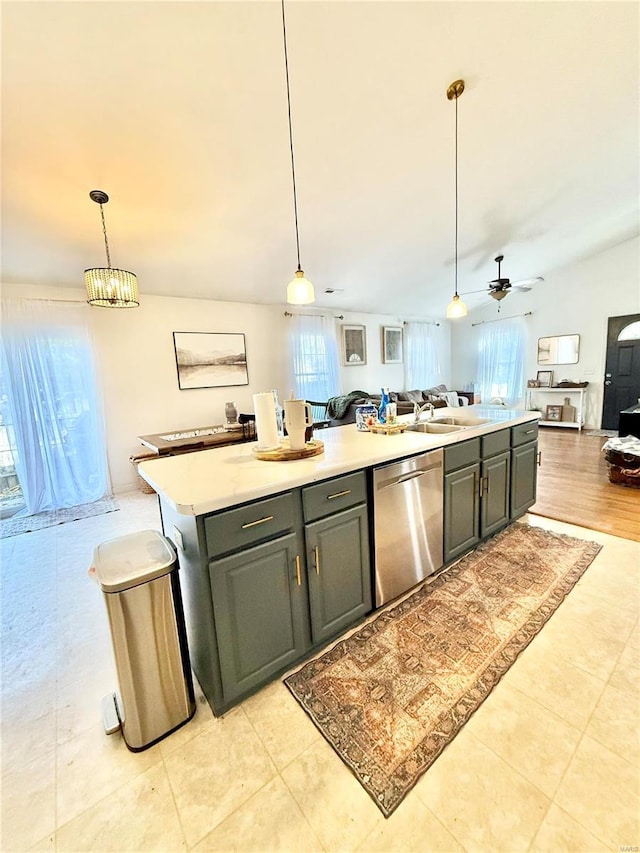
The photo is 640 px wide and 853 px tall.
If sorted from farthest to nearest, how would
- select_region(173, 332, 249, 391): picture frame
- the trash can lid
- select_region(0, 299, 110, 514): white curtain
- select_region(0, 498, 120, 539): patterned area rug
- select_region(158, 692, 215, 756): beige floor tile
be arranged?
select_region(173, 332, 249, 391): picture frame, select_region(0, 299, 110, 514): white curtain, select_region(0, 498, 120, 539): patterned area rug, select_region(158, 692, 215, 756): beige floor tile, the trash can lid

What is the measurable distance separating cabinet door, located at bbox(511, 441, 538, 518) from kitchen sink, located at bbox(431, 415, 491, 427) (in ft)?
1.12

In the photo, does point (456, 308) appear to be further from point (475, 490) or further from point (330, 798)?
point (330, 798)

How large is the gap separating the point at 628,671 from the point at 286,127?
3596mm

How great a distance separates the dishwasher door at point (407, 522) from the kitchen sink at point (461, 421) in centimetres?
69

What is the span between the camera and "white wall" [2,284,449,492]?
405 centimetres

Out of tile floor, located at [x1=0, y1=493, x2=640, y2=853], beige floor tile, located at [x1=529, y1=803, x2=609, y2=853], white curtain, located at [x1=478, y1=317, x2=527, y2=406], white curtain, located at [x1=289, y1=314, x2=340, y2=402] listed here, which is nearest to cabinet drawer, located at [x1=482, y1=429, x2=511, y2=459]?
tile floor, located at [x1=0, y1=493, x2=640, y2=853]

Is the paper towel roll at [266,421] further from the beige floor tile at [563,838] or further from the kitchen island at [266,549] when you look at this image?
the beige floor tile at [563,838]

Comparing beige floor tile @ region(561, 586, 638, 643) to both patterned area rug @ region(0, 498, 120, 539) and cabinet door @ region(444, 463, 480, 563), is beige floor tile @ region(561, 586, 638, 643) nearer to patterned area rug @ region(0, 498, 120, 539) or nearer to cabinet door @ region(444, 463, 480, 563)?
cabinet door @ region(444, 463, 480, 563)

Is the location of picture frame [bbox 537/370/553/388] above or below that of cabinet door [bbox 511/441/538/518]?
above

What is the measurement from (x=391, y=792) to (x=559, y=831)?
47cm

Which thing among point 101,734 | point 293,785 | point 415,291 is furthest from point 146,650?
point 415,291

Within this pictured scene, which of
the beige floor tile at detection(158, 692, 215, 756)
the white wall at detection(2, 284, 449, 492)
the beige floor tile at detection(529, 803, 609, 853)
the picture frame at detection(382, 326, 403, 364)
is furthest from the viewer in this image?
the picture frame at detection(382, 326, 403, 364)

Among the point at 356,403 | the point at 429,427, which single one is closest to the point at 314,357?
the point at 356,403

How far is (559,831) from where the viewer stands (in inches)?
38.7
